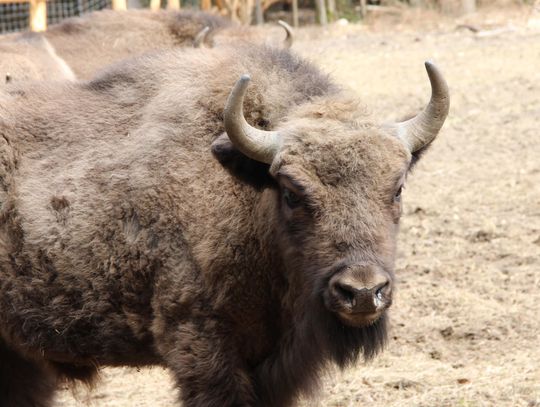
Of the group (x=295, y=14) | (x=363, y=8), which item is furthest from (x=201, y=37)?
(x=363, y=8)

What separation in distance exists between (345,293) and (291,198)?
59 centimetres

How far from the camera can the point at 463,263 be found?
938cm

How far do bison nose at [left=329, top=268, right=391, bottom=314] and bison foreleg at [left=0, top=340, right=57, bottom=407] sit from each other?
2418mm

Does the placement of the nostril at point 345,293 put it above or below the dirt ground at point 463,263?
above

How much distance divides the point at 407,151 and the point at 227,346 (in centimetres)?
134

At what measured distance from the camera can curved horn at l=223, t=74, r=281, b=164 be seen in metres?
5.17

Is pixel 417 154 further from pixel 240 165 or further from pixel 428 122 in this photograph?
pixel 240 165

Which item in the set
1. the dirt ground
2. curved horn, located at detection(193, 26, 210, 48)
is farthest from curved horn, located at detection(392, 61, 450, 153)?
curved horn, located at detection(193, 26, 210, 48)

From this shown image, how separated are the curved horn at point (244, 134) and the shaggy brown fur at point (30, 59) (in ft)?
18.4

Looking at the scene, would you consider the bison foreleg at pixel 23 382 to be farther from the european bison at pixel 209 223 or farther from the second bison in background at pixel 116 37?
the second bison in background at pixel 116 37

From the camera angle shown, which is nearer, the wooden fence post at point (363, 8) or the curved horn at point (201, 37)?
the curved horn at point (201, 37)

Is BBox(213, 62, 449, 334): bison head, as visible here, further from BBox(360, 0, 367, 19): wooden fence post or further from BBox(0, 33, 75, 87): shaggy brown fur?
BBox(360, 0, 367, 19): wooden fence post

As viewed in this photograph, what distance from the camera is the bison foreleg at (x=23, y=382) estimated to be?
668 centimetres

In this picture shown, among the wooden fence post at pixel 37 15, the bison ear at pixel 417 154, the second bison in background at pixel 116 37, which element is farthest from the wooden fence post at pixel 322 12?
the bison ear at pixel 417 154
